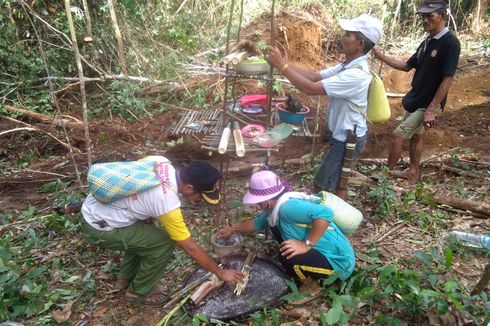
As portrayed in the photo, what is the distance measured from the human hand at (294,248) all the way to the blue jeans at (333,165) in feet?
2.90

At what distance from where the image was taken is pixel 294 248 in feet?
8.72

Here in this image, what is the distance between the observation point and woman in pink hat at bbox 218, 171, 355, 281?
2.62 metres

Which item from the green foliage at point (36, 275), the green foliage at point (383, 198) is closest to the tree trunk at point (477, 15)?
the green foliage at point (383, 198)

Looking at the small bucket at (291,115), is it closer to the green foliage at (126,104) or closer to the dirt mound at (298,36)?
the green foliage at (126,104)

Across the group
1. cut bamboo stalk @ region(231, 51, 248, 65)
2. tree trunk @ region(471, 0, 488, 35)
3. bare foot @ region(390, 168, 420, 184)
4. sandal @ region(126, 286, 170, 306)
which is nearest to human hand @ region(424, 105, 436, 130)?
bare foot @ region(390, 168, 420, 184)

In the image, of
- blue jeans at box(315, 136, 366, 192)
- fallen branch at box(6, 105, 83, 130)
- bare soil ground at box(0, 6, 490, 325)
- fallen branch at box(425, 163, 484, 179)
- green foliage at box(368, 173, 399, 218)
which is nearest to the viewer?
bare soil ground at box(0, 6, 490, 325)

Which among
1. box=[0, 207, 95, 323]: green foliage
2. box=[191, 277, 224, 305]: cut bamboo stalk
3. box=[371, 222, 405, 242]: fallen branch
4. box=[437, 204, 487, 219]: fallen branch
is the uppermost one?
box=[437, 204, 487, 219]: fallen branch

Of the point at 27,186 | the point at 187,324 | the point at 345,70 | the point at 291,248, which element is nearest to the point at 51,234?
Answer: the point at 27,186

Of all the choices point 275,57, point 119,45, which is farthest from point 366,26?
point 119,45

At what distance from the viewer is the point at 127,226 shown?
2.64 meters

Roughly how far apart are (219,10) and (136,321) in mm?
8224

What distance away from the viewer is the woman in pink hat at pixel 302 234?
8.58 feet

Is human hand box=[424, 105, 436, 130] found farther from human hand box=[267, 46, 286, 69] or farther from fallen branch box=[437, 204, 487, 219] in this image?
human hand box=[267, 46, 286, 69]

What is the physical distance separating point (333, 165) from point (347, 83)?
757mm
